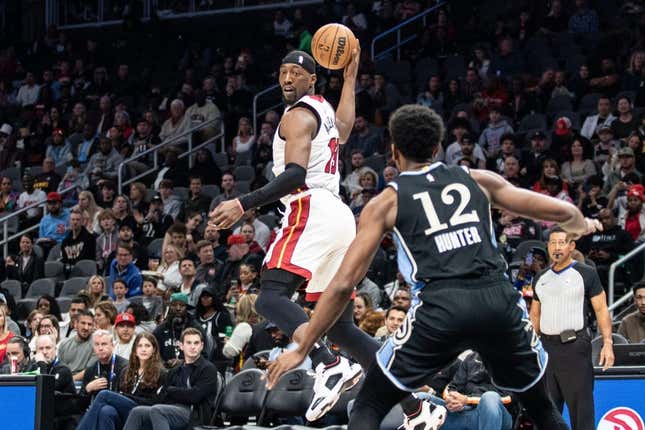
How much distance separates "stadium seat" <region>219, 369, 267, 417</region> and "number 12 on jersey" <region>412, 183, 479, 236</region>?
5732 millimetres

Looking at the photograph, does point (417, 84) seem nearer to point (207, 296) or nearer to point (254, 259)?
point (254, 259)

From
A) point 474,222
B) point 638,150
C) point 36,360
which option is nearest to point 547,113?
point 638,150

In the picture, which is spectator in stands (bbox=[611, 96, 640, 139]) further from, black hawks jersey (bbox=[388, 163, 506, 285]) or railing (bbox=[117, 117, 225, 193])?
black hawks jersey (bbox=[388, 163, 506, 285])

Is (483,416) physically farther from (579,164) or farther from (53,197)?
(53,197)

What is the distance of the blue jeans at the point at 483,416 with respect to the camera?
9.65m

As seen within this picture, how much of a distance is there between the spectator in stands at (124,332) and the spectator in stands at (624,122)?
6542mm

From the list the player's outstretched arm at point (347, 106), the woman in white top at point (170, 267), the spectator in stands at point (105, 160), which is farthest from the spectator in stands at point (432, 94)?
the player's outstretched arm at point (347, 106)

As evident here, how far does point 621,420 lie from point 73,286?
8.80 metres

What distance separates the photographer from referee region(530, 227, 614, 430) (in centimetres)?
936

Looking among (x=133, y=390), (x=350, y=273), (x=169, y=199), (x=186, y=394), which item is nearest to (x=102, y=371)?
(x=133, y=390)

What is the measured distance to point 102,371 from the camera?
11461 mm

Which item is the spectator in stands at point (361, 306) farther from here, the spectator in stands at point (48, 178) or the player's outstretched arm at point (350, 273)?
the spectator in stands at point (48, 178)

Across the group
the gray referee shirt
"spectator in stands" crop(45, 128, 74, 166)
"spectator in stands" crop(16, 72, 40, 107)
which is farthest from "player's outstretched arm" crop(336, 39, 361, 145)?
"spectator in stands" crop(16, 72, 40, 107)

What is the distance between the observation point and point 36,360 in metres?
11.3
